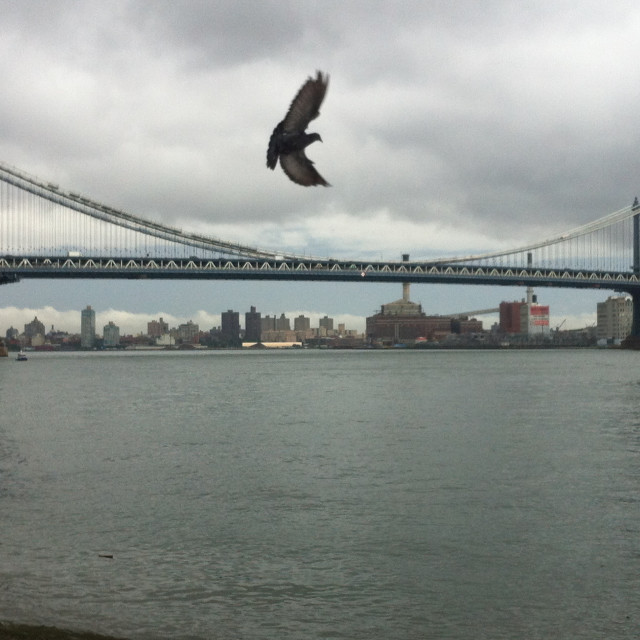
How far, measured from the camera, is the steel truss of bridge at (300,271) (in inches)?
3059

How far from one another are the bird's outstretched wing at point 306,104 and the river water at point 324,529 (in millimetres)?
4978

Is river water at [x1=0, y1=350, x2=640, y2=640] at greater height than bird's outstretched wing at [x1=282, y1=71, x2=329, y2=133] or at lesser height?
lesser

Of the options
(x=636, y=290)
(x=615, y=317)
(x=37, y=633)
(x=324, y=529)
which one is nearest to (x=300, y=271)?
(x=636, y=290)

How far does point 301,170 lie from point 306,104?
342 mm

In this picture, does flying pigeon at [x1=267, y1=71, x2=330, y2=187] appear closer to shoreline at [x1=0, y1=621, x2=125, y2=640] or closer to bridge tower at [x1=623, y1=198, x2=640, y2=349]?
shoreline at [x1=0, y1=621, x2=125, y2=640]

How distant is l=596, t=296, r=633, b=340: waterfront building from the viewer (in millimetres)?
179750

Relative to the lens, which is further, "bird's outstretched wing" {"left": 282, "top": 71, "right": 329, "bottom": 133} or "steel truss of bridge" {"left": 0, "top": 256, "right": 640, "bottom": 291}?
"steel truss of bridge" {"left": 0, "top": 256, "right": 640, "bottom": 291}

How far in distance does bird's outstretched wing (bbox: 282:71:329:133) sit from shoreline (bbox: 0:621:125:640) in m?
4.52

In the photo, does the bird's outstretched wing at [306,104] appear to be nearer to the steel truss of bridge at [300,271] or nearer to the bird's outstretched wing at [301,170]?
the bird's outstretched wing at [301,170]

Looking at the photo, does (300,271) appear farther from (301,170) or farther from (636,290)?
(301,170)

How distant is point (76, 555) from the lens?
418 inches


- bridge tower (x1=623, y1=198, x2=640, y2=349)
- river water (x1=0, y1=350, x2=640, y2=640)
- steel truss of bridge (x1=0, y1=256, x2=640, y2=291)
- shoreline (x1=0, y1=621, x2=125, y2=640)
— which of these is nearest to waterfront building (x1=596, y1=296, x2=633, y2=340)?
bridge tower (x1=623, y1=198, x2=640, y2=349)

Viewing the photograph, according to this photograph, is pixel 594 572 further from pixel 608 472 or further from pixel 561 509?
pixel 608 472

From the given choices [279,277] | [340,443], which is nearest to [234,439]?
[340,443]
